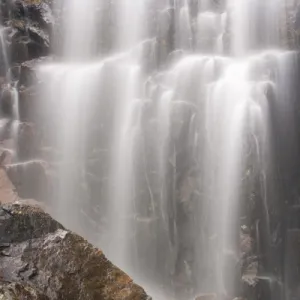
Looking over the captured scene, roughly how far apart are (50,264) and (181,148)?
10.9m

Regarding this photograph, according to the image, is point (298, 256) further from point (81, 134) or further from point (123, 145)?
point (81, 134)

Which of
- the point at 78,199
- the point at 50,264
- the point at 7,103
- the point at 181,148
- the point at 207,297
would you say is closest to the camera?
the point at 50,264

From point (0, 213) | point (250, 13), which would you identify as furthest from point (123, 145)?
point (0, 213)

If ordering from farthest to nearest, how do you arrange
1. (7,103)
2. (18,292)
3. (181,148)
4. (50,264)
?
1. (7,103)
2. (181,148)
3. (50,264)
4. (18,292)

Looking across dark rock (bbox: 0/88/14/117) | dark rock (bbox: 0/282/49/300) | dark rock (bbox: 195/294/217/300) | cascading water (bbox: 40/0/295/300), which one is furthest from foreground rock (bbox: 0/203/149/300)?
dark rock (bbox: 0/88/14/117)

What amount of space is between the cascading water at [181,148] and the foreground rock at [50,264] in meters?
9.10

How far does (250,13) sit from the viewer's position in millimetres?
20312

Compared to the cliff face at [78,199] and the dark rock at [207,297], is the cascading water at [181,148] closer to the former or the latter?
the cliff face at [78,199]

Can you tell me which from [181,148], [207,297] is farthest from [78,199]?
[207,297]

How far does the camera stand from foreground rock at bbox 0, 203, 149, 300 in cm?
501

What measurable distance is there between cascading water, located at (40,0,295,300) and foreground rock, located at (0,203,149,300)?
29.9 ft

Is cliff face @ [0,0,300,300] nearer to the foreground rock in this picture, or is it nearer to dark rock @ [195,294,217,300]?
the foreground rock

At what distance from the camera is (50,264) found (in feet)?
17.3

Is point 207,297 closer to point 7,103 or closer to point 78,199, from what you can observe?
point 78,199
